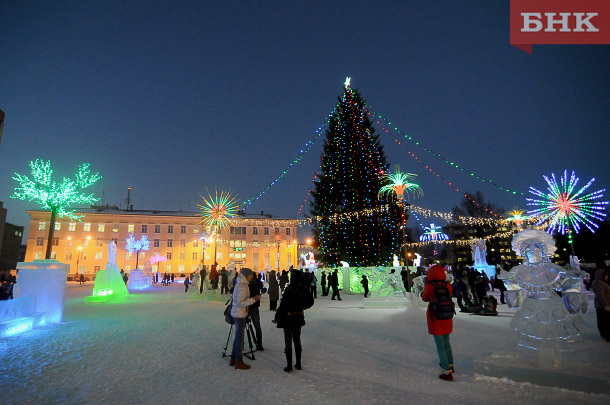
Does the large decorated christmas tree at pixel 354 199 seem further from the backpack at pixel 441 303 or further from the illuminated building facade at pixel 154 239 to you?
the illuminated building facade at pixel 154 239

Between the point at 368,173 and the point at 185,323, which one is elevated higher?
the point at 368,173

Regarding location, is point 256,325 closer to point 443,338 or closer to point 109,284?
point 443,338

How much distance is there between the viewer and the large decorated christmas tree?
942 inches

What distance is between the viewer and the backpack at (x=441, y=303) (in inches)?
187

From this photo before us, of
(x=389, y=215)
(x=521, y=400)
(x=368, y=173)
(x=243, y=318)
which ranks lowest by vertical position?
(x=521, y=400)

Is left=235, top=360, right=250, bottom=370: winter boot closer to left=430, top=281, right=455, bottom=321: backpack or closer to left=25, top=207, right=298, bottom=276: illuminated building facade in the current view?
left=430, top=281, right=455, bottom=321: backpack

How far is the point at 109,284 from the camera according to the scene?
63.9 feet

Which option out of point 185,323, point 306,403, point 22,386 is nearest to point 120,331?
point 185,323

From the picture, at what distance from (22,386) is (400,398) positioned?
5070mm

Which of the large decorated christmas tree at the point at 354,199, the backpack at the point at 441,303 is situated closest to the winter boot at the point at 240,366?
the backpack at the point at 441,303

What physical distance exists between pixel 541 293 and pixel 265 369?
4.46 m

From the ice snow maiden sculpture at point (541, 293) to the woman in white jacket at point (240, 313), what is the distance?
412 cm

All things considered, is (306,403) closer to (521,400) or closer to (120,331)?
(521,400)

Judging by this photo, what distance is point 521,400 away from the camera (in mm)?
3947
